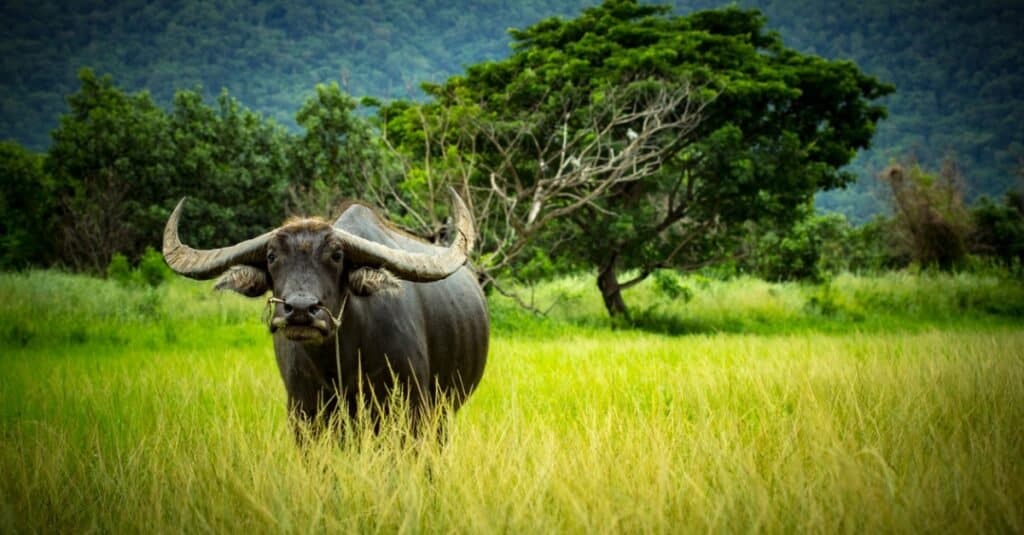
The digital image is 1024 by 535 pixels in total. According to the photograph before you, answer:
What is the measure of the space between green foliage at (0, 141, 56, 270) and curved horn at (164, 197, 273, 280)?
→ 2720 cm

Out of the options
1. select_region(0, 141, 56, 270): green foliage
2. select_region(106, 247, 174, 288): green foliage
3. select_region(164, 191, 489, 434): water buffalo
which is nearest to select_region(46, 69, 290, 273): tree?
select_region(0, 141, 56, 270): green foliage

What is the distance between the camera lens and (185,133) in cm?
2572

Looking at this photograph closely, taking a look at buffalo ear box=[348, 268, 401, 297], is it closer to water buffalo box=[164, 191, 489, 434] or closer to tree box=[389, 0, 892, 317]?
water buffalo box=[164, 191, 489, 434]

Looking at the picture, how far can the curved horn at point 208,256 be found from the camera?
3.32 meters

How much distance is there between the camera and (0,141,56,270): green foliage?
84.7ft

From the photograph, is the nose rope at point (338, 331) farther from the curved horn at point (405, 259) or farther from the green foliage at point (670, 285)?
the green foliage at point (670, 285)

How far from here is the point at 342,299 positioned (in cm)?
336

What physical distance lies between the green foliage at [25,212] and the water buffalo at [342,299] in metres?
27.6

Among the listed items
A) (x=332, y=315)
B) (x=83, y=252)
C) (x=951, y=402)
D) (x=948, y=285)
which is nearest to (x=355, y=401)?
(x=332, y=315)

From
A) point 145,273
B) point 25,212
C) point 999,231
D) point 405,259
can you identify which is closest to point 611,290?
point 405,259

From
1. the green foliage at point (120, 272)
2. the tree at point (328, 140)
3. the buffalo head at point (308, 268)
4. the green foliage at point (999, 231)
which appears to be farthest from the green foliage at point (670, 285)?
the green foliage at point (999, 231)

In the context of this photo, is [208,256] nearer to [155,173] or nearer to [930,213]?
[930,213]

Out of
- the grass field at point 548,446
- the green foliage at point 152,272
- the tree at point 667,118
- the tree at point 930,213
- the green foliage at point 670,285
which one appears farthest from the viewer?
the tree at point 930,213

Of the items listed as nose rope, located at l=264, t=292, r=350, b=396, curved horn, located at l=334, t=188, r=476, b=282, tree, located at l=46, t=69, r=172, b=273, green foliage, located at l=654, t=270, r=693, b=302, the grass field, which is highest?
tree, located at l=46, t=69, r=172, b=273
